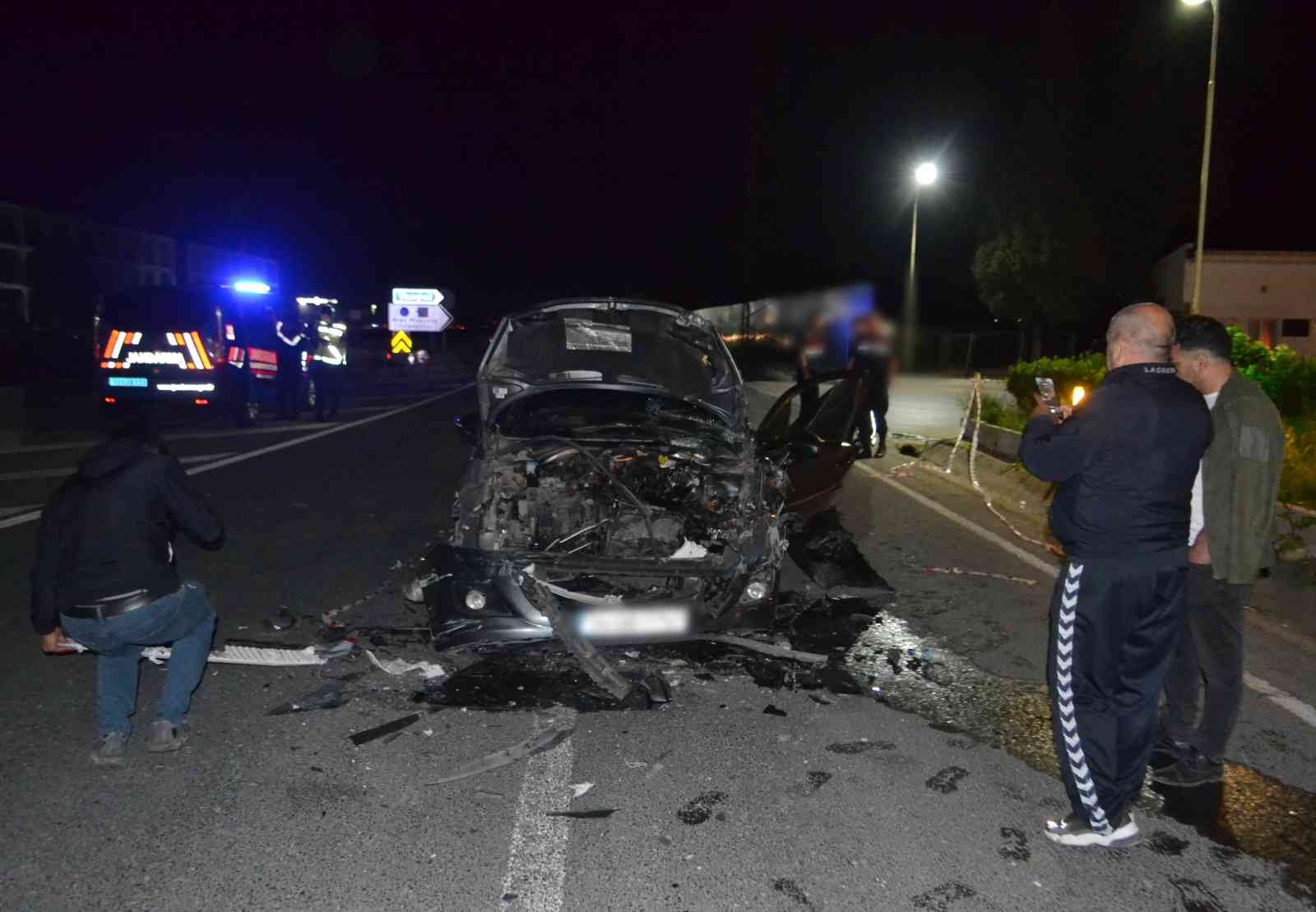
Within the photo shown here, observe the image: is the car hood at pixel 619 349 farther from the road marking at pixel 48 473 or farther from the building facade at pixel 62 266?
the building facade at pixel 62 266

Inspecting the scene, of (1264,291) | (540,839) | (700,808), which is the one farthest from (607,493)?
(1264,291)

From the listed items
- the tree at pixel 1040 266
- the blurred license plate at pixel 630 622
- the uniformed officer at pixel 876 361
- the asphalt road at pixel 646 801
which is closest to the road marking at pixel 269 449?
the asphalt road at pixel 646 801

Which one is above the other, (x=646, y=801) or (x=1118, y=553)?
(x=1118, y=553)

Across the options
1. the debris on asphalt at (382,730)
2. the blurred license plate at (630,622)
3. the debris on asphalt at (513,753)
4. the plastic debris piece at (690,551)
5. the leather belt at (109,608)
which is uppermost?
the leather belt at (109,608)

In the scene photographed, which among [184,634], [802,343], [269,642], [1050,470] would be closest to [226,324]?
[802,343]

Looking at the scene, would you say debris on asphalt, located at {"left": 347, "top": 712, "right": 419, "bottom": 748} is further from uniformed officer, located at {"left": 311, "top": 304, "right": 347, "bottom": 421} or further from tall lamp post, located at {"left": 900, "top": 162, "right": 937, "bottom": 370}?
uniformed officer, located at {"left": 311, "top": 304, "right": 347, "bottom": 421}

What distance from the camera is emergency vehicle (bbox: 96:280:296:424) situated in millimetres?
17062

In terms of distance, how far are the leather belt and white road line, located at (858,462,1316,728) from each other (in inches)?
198

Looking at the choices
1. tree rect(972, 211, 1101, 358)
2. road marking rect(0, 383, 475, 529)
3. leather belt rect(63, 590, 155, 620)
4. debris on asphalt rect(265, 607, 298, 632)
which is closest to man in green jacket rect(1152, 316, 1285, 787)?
leather belt rect(63, 590, 155, 620)

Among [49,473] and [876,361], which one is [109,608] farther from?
[876,361]

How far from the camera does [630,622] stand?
5.11 m

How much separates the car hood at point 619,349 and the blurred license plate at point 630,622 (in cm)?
251

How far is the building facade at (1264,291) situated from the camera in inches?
1364

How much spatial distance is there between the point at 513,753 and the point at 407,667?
1.27 metres
